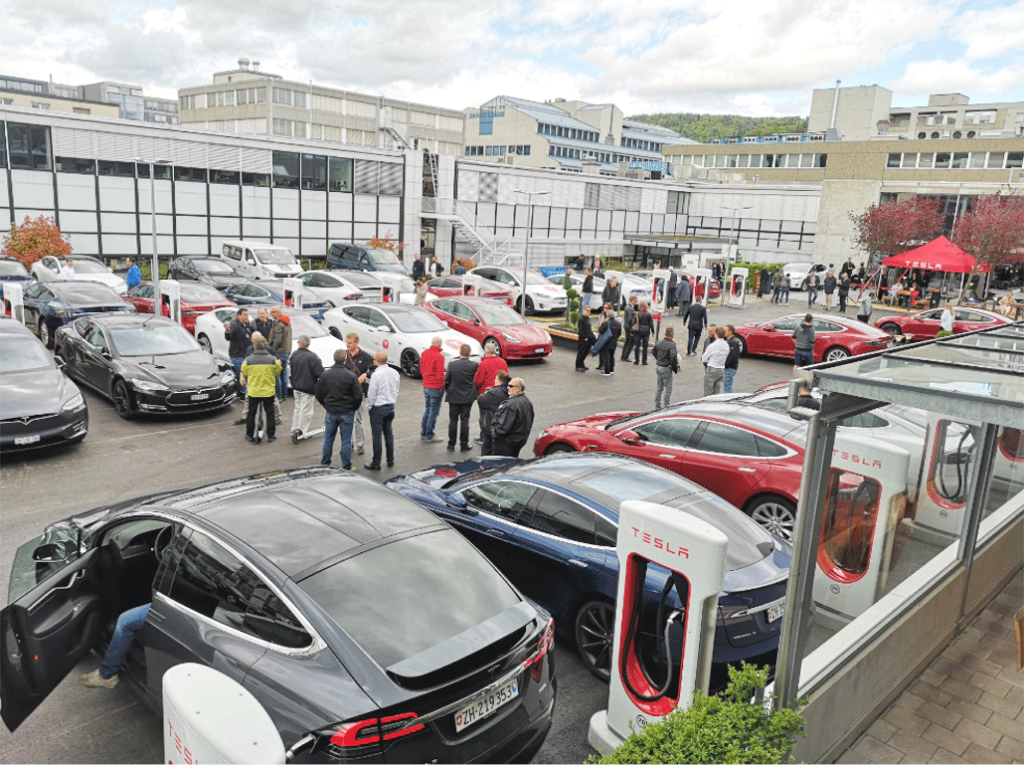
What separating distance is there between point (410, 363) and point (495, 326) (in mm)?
2870

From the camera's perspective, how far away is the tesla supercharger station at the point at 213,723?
2275 millimetres

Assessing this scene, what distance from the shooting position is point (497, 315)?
1903 cm

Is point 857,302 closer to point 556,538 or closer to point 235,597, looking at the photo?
point 556,538

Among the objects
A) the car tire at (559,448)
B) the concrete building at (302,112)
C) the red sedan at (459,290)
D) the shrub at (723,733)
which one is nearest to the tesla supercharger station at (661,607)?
the shrub at (723,733)

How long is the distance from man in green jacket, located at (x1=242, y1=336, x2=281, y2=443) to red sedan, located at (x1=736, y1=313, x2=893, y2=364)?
11.1 m

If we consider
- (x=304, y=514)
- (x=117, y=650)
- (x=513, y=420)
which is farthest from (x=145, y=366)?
(x=304, y=514)

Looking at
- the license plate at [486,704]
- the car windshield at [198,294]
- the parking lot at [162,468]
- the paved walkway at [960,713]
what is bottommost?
the parking lot at [162,468]

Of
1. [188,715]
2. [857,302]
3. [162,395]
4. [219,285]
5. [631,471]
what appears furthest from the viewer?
[857,302]

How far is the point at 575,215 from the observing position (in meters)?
43.6

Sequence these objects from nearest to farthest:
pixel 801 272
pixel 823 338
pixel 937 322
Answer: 1. pixel 823 338
2. pixel 937 322
3. pixel 801 272

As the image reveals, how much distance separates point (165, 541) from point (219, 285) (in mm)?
20790

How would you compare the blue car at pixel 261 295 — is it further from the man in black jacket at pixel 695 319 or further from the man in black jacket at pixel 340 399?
the man in black jacket at pixel 340 399

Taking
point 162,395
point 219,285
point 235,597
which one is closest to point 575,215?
point 219,285

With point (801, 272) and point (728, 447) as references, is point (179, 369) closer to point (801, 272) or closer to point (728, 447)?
point (728, 447)
